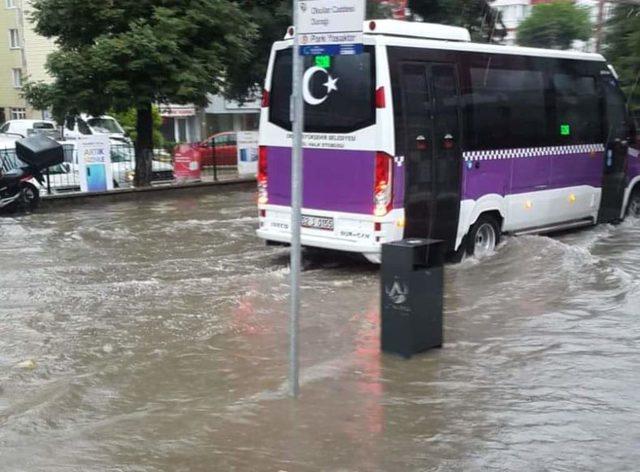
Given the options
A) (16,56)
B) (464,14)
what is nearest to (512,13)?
(464,14)

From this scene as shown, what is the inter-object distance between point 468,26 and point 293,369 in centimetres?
1897

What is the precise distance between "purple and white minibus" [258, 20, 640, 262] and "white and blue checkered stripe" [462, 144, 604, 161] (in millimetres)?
24

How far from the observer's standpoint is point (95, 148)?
17453 mm

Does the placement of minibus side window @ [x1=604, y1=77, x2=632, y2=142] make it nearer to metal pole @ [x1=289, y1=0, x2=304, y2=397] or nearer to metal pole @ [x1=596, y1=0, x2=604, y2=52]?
metal pole @ [x1=596, y1=0, x2=604, y2=52]

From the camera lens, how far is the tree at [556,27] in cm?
2050

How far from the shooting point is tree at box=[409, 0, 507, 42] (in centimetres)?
2188

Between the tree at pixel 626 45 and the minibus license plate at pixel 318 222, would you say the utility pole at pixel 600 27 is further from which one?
the minibus license plate at pixel 318 222

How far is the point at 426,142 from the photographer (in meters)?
9.41

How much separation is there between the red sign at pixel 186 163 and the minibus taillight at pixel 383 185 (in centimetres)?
1207

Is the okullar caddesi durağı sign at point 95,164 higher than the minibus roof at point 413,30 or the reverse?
the reverse

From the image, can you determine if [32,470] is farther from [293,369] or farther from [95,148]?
[95,148]

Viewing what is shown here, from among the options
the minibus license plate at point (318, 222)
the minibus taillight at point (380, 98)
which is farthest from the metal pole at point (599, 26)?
the minibus license plate at point (318, 222)

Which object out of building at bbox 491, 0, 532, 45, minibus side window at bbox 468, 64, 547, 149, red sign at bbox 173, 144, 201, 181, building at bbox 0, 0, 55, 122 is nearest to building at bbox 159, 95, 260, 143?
building at bbox 0, 0, 55, 122

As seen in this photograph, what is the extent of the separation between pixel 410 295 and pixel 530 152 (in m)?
5.58
